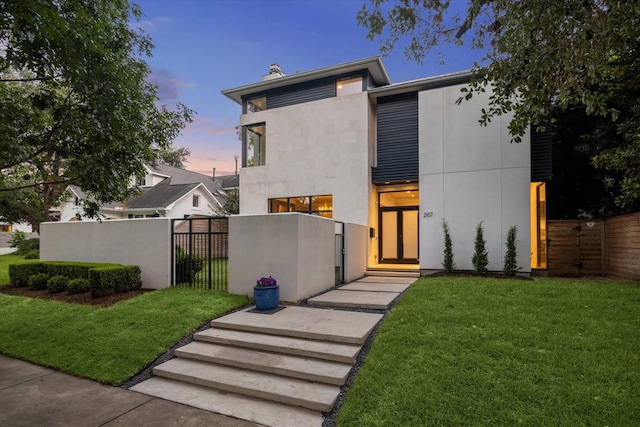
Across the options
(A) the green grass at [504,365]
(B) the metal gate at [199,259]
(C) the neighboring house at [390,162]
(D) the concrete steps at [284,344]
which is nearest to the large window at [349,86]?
(C) the neighboring house at [390,162]

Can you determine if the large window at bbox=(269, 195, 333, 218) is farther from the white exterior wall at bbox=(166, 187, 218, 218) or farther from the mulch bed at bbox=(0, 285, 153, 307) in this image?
the white exterior wall at bbox=(166, 187, 218, 218)

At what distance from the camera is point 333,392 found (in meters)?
4.07

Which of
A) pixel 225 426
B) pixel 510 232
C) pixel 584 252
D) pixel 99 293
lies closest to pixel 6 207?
pixel 99 293

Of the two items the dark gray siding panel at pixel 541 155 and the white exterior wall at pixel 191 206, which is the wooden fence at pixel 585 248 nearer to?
the dark gray siding panel at pixel 541 155

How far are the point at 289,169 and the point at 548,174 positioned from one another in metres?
9.00

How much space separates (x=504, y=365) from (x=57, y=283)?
416 inches

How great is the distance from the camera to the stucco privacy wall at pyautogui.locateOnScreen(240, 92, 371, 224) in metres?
12.4

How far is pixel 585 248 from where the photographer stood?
11141 millimetres

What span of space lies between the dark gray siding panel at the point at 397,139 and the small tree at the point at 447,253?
7.31 ft

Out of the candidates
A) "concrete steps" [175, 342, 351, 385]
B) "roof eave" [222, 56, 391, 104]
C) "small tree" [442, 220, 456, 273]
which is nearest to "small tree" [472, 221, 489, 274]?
"small tree" [442, 220, 456, 273]

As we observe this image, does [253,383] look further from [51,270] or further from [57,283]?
[51,270]

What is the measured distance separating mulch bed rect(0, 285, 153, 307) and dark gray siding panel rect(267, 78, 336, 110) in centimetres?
902

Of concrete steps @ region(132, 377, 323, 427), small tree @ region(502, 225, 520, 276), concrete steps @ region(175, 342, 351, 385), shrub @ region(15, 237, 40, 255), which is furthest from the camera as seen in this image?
shrub @ region(15, 237, 40, 255)

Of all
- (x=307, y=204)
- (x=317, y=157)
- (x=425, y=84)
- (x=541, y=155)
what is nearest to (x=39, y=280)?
(x=307, y=204)
